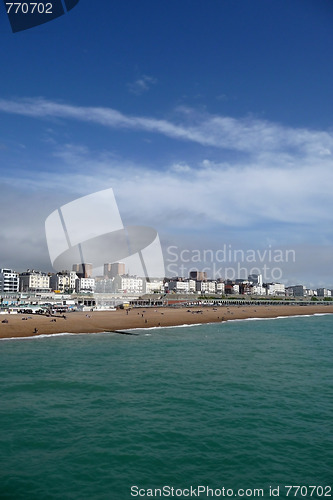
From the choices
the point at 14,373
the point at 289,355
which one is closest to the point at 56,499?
the point at 14,373

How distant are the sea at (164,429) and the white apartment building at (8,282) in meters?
111

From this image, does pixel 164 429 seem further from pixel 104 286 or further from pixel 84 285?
pixel 104 286

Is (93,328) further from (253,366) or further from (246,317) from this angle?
(246,317)

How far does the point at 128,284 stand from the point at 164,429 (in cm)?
16552

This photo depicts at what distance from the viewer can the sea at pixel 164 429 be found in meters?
9.41

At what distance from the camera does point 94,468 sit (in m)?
10.1

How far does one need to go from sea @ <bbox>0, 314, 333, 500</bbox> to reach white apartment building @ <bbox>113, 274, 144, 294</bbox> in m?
147

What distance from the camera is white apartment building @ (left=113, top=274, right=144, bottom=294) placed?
171250 millimetres

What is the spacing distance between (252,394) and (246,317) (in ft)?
193

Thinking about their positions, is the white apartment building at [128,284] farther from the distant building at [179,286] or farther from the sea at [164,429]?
the sea at [164,429]

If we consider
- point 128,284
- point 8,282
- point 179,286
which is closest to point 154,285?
point 179,286

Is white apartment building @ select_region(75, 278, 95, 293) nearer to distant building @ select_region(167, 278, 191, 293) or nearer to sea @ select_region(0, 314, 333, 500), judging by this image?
distant building @ select_region(167, 278, 191, 293)

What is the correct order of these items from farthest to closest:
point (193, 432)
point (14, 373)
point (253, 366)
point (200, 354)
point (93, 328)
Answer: point (93, 328), point (200, 354), point (253, 366), point (14, 373), point (193, 432)

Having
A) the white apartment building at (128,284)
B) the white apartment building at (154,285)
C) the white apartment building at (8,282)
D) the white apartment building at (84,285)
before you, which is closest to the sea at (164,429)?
the white apartment building at (8,282)
